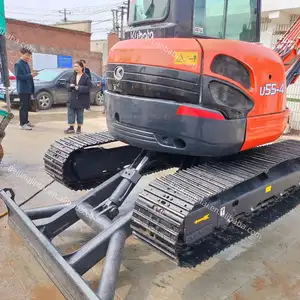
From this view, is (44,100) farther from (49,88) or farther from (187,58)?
(187,58)

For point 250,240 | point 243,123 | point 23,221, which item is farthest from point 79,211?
point 250,240

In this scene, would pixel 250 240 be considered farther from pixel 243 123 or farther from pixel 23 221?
pixel 23 221

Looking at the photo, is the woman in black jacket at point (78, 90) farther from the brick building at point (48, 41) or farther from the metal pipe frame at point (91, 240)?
the brick building at point (48, 41)

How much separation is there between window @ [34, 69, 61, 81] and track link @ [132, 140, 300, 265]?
1084 centimetres

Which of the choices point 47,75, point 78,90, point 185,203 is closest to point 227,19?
point 185,203

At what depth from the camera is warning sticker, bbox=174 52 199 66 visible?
2.56m

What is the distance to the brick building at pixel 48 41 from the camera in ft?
64.7

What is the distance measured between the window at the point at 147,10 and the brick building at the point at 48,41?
17466 mm

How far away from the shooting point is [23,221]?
2.75 meters

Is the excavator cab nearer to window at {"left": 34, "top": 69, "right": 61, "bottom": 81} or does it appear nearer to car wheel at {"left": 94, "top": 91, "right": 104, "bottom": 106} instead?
window at {"left": 34, "top": 69, "right": 61, "bottom": 81}

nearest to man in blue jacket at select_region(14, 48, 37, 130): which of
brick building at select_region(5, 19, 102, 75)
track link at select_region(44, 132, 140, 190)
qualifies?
track link at select_region(44, 132, 140, 190)

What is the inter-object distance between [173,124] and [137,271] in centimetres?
131

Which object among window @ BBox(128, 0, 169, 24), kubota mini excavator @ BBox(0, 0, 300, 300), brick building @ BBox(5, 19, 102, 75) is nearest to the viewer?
kubota mini excavator @ BBox(0, 0, 300, 300)

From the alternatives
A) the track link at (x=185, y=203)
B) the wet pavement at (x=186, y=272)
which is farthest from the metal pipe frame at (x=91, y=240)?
the wet pavement at (x=186, y=272)
